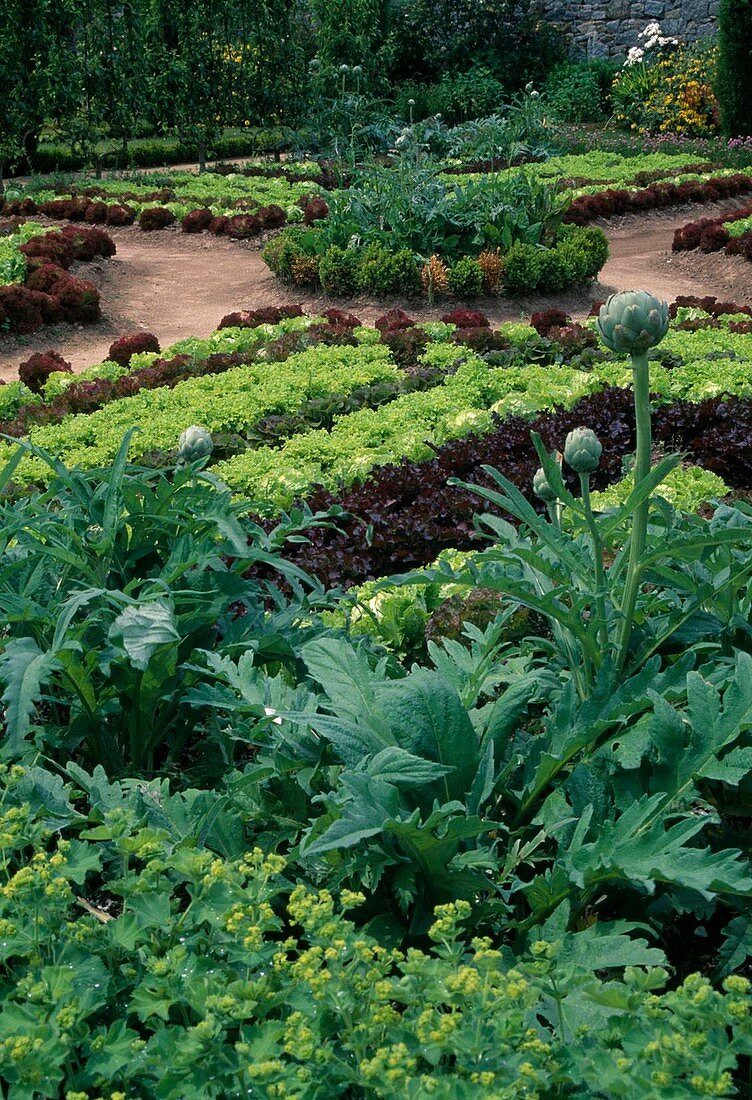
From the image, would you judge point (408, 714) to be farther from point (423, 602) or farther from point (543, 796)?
point (423, 602)

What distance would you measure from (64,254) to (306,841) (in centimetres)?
1053

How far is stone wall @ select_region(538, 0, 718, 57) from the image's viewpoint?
25.6 metres

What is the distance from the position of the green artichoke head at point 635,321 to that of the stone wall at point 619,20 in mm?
26631

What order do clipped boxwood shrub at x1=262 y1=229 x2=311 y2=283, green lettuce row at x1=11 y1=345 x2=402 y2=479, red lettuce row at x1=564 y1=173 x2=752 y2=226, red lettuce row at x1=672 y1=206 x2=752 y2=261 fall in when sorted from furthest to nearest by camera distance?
1. red lettuce row at x1=564 y1=173 x2=752 y2=226
2. red lettuce row at x1=672 y1=206 x2=752 y2=261
3. clipped boxwood shrub at x1=262 y1=229 x2=311 y2=283
4. green lettuce row at x1=11 y1=345 x2=402 y2=479

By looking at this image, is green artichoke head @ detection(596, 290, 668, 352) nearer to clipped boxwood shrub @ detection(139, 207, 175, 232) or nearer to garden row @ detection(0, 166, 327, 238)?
garden row @ detection(0, 166, 327, 238)

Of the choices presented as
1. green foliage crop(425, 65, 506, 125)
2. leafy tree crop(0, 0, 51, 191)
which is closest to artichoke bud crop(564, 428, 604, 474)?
leafy tree crop(0, 0, 51, 191)

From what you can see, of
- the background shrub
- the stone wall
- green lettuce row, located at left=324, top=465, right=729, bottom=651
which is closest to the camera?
green lettuce row, located at left=324, top=465, right=729, bottom=651

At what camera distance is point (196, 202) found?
1545 cm

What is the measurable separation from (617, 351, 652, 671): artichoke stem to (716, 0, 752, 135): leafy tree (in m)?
19.9

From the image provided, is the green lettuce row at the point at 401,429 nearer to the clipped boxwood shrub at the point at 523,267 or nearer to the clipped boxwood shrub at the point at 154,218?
the clipped boxwood shrub at the point at 523,267

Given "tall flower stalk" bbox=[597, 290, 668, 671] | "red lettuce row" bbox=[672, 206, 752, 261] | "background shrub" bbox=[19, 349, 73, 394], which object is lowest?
"red lettuce row" bbox=[672, 206, 752, 261]

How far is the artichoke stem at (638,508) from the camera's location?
228cm

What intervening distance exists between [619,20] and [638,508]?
2768 cm

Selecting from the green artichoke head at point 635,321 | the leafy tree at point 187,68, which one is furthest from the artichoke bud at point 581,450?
the leafy tree at point 187,68
